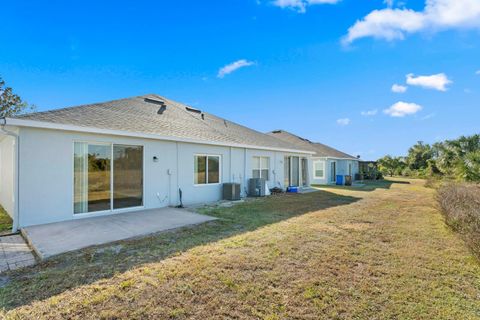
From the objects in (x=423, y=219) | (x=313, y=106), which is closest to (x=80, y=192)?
(x=423, y=219)

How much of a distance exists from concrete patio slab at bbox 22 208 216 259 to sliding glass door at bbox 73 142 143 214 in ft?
1.67

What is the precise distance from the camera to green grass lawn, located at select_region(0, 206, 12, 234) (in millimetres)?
6580

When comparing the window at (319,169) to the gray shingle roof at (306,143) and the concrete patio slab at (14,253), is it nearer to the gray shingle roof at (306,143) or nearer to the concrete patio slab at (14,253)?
the gray shingle roof at (306,143)

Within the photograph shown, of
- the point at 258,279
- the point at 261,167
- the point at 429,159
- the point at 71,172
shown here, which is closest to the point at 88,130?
the point at 71,172

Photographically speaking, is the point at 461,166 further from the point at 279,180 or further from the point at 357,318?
the point at 357,318

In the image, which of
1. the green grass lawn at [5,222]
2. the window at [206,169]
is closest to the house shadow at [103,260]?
the green grass lawn at [5,222]

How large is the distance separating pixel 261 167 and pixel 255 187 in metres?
1.84

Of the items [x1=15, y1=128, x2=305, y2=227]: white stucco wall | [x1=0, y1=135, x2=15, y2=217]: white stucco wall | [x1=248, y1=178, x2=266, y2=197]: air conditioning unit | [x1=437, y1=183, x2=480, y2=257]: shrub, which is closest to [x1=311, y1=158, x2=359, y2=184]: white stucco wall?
[x1=248, y1=178, x2=266, y2=197]: air conditioning unit

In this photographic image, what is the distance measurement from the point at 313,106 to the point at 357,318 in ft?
69.3

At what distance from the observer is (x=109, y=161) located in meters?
7.92

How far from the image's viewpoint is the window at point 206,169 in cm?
1080

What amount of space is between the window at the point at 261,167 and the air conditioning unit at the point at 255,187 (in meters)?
0.80

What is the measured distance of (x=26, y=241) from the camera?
18.4 feet

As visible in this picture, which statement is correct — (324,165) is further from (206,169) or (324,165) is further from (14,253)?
(14,253)
